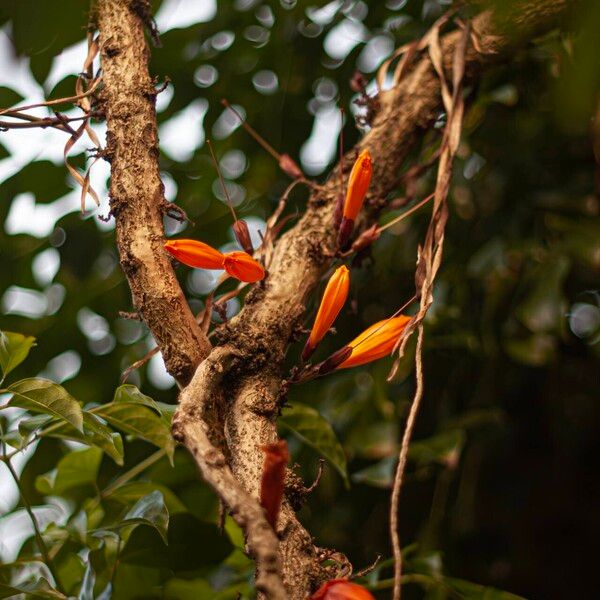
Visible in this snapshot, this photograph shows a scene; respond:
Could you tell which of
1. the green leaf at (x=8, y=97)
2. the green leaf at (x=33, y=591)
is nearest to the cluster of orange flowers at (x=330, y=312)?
the green leaf at (x=33, y=591)

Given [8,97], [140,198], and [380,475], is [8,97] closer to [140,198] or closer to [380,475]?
[140,198]

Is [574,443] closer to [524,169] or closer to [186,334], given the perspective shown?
[524,169]

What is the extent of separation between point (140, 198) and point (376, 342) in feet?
0.76

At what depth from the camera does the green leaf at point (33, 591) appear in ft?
2.20

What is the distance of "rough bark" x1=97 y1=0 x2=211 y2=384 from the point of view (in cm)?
54

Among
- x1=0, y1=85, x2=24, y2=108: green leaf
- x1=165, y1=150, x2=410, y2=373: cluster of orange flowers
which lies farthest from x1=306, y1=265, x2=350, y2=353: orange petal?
x1=0, y1=85, x2=24, y2=108: green leaf

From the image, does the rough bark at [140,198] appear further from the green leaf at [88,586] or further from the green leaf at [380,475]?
the green leaf at [380,475]

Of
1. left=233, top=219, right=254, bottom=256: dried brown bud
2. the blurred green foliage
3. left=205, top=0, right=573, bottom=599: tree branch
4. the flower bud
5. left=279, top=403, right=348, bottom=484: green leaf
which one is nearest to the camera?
left=205, top=0, right=573, bottom=599: tree branch

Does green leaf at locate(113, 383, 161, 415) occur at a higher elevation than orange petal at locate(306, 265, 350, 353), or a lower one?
lower

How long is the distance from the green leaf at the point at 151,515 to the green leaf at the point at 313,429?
0.16 metres

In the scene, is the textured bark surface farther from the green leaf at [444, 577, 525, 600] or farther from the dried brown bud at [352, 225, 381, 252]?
the green leaf at [444, 577, 525, 600]

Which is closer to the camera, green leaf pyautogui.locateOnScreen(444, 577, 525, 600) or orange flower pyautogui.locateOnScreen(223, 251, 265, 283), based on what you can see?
orange flower pyautogui.locateOnScreen(223, 251, 265, 283)

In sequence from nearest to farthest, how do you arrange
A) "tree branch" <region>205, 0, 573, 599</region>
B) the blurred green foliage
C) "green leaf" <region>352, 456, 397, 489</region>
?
"tree branch" <region>205, 0, 573, 599</region> → "green leaf" <region>352, 456, 397, 489</region> → the blurred green foliage

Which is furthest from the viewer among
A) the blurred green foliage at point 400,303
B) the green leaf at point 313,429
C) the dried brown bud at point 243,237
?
the blurred green foliage at point 400,303
